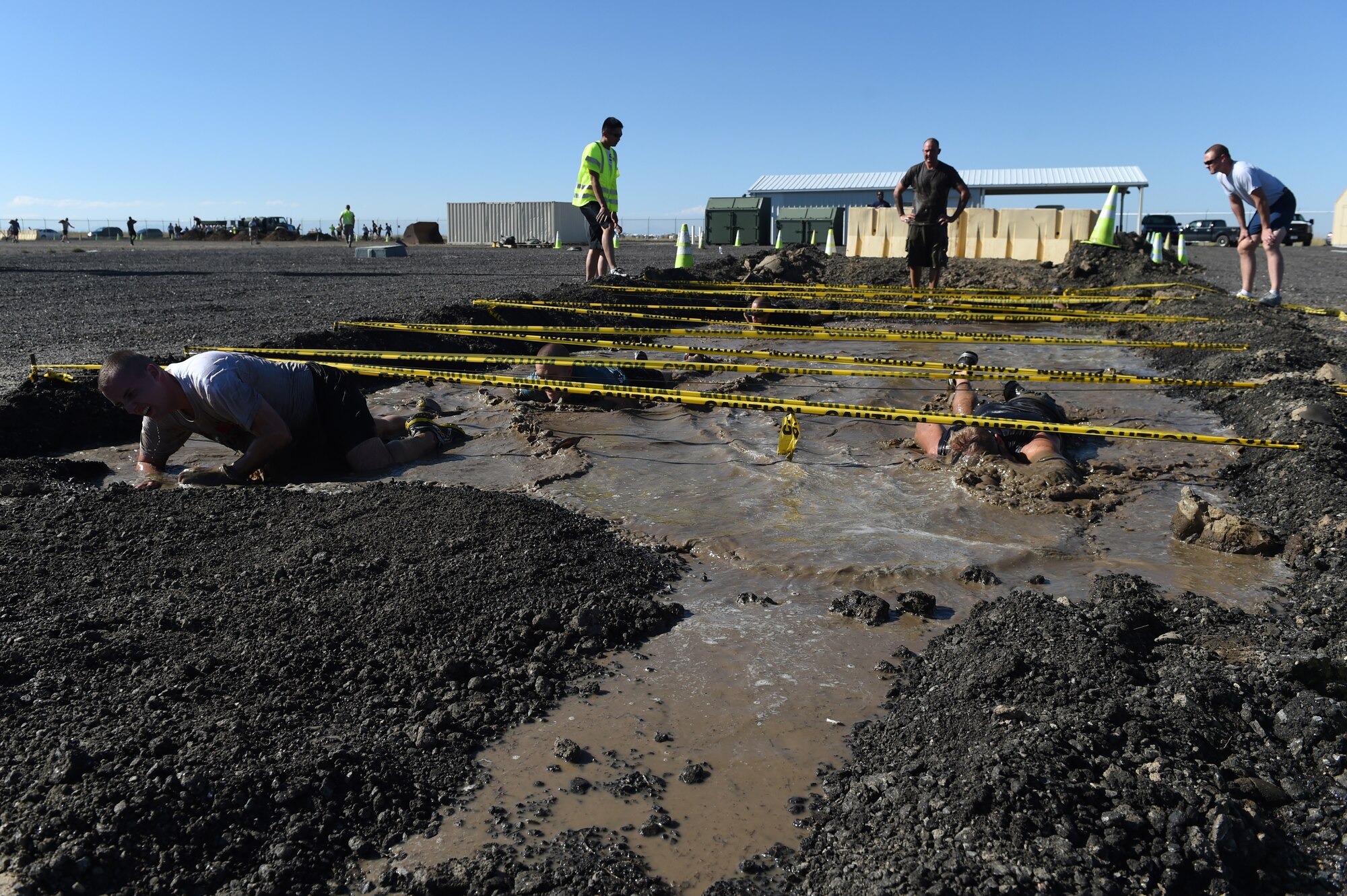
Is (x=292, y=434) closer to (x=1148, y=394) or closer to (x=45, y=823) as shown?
(x=45, y=823)

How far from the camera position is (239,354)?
196 inches

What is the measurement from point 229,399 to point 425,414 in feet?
4.46

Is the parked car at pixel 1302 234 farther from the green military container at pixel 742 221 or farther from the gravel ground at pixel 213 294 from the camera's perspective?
the gravel ground at pixel 213 294

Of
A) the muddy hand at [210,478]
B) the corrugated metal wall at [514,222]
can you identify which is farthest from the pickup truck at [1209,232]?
the muddy hand at [210,478]

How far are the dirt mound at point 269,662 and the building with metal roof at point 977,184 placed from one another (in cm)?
4266

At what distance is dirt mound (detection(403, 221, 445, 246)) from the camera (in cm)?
4541

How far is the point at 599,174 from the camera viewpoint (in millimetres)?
11227

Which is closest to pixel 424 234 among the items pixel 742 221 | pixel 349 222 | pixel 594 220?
pixel 349 222

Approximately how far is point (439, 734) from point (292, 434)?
301 cm

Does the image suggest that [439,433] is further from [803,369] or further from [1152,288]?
[1152,288]

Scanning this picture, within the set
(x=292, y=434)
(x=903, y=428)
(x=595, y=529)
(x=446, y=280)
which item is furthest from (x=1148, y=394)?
(x=446, y=280)

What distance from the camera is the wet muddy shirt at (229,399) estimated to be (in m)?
4.70

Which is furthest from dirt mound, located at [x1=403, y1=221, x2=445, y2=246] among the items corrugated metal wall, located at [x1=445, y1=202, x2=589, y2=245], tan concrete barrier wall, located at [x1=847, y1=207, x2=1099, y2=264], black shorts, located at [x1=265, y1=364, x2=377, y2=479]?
black shorts, located at [x1=265, y1=364, x2=377, y2=479]

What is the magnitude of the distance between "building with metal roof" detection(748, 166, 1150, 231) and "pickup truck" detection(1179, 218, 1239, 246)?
11.1 ft
